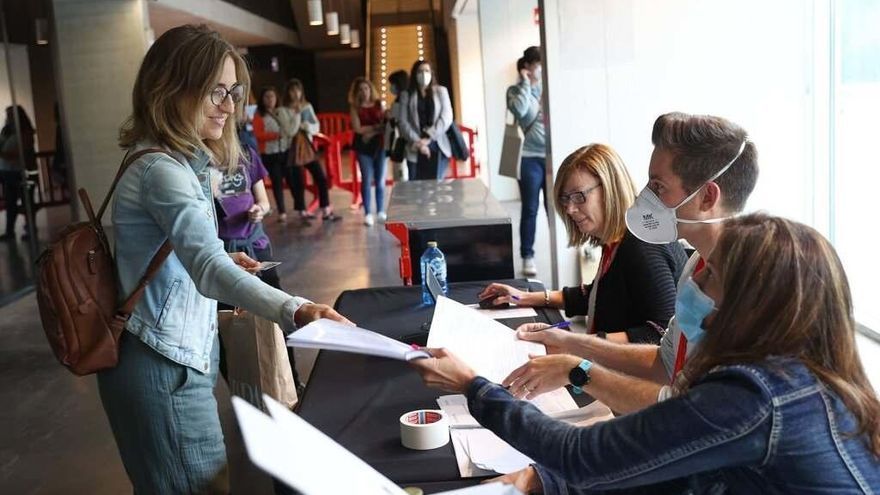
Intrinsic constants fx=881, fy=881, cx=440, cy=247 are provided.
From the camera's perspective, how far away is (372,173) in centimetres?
951

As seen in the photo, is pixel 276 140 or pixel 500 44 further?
pixel 276 140

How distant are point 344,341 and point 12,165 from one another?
22.4 feet

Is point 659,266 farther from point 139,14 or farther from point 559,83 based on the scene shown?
point 139,14

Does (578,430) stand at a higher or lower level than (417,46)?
lower

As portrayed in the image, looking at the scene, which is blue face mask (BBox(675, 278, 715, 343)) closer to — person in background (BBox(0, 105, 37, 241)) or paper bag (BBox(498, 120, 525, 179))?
paper bag (BBox(498, 120, 525, 179))

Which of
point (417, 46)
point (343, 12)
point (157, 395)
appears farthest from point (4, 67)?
point (343, 12)

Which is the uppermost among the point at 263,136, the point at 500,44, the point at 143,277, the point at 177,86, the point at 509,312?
the point at 500,44

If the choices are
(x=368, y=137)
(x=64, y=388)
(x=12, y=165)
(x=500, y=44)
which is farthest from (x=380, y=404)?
(x=500, y=44)

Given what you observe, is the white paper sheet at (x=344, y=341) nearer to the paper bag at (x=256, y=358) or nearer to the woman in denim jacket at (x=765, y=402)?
the woman in denim jacket at (x=765, y=402)

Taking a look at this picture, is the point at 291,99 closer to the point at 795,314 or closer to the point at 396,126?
the point at 396,126

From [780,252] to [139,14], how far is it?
10001mm

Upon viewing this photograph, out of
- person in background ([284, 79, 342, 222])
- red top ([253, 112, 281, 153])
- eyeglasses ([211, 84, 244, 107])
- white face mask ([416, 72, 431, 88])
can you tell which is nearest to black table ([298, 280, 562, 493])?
eyeglasses ([211, 84, 244, 107])

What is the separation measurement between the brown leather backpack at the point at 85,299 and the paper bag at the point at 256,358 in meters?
1.07

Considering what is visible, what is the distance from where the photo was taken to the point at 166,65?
175 cm
